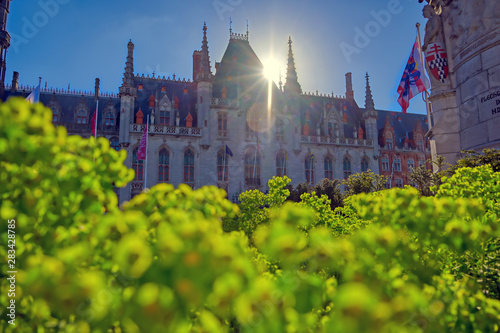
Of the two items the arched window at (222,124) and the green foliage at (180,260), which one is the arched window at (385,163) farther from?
the green foliage at (180,260)

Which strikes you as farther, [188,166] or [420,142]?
[420,142]

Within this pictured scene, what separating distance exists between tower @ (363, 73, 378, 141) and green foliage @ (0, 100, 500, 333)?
135 ft

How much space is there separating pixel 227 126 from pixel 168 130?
676cm

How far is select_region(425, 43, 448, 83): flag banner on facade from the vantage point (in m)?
14.3

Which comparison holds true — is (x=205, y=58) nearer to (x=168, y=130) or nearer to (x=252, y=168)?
(x=168, y=130)

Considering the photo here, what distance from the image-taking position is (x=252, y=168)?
3528cm

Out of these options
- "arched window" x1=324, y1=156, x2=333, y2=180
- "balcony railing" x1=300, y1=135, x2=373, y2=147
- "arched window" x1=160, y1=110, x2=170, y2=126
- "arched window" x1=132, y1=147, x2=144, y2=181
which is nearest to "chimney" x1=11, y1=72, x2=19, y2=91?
"arched window" x1=132, y1=147, x2=144, y2=181

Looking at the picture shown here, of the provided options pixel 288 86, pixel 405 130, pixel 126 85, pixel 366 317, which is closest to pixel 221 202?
pixel 366 317

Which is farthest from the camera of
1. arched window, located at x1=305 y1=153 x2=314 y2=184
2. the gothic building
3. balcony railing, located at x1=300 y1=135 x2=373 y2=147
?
balcony railing, located at x1=300 y1=135 x2=373 y2=147

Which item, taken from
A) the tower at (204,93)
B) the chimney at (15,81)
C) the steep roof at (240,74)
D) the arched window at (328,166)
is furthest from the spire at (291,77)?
the chimney at (15,81)

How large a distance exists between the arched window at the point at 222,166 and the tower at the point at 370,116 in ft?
69.1

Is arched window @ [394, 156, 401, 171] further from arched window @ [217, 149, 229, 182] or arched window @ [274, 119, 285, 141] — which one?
arched window @ [217, 149, 229, 182]

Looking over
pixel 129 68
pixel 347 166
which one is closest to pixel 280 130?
pixel 347 166

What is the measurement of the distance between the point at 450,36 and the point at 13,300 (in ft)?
58.1
